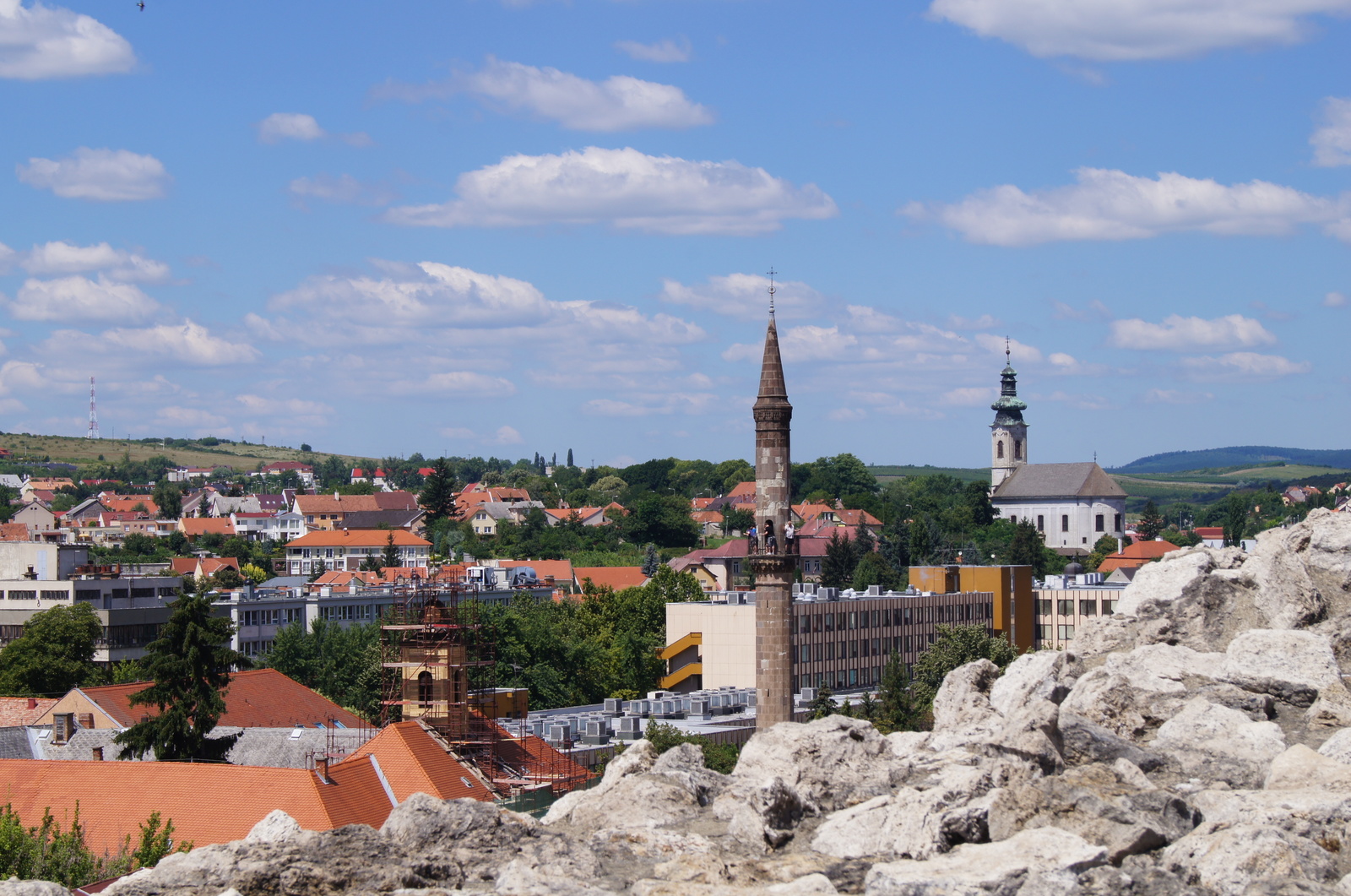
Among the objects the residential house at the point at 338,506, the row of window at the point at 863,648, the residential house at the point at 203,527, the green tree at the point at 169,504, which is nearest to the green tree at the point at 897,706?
the row of window at the point at 863,648

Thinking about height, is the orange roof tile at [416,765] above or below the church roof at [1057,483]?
below

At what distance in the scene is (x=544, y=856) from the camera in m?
12.3

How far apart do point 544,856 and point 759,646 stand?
66.9 feet

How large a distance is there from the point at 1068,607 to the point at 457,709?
45.1 m

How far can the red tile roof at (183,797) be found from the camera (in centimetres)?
2780

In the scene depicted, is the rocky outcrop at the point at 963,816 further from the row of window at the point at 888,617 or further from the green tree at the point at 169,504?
the green tree at the point at 169,504

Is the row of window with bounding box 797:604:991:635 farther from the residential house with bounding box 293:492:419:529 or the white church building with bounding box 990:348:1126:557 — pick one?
the residential house with bounding box 293:492:419:529

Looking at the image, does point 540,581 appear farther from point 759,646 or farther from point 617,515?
point 759,646

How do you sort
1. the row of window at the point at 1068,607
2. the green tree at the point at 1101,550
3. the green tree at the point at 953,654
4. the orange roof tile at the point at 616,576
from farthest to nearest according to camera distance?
1. the green tree at the point at 1101,550
2. the orange roof tile at the point at 616,576
3. the row of window at the point at 1068,607
4. the green tree at the point at 953,654

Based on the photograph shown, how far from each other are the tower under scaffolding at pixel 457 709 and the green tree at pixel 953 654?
19.4 metres

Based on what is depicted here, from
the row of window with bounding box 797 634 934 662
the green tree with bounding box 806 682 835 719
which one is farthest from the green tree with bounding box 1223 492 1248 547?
the green tree with bounding box 806 682 835 719

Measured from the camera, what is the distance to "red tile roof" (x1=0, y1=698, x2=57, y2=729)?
46.2 m

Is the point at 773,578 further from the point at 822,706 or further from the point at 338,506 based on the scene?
the point at 338,506

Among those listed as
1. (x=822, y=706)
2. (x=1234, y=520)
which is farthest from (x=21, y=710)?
(x=1234, y=520)
